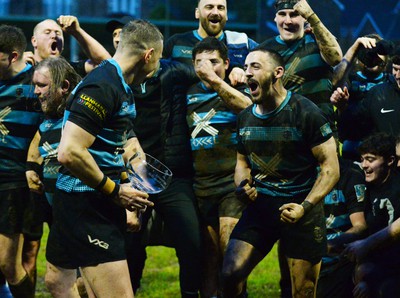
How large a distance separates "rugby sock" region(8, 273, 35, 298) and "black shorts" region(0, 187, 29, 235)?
45 cm

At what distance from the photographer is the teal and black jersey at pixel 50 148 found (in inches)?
298

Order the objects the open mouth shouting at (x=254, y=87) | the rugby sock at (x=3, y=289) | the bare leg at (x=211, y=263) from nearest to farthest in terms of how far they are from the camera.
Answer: the open mouth shouting at (x=254, y=87) < the bare leg at (x=211, y=263) < the rugby sock at (x=3, y=289)

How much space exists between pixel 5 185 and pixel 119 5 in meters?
20.3

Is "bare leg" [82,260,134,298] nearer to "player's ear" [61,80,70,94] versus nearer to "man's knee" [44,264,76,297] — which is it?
"man's knee" [44,264,76,297]

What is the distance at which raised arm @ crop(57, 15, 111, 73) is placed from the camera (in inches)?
316

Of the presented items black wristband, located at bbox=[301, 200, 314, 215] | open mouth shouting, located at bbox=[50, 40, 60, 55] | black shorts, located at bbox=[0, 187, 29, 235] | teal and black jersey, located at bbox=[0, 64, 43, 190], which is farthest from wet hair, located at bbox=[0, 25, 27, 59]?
black wristband, located at bbox=[301, 200, 314, 215]

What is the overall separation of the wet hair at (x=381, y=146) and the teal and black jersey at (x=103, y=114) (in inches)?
91.2

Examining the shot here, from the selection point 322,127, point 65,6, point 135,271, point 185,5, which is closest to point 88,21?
point 65,6

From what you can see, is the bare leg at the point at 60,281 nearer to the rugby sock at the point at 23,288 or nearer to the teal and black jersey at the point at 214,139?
the rugby sock at the point at 23,288

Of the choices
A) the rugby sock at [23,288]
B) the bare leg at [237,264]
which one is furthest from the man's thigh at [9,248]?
the bare leg at [237,264]

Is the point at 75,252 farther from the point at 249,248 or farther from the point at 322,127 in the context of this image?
the point at 322,127

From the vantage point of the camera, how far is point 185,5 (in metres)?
27.4

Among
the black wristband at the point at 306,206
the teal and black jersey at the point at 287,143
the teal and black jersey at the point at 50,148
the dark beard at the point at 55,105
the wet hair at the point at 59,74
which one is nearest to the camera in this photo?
the black wristband at the point at 306,206

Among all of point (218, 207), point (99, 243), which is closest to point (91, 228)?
point (99, 243)
